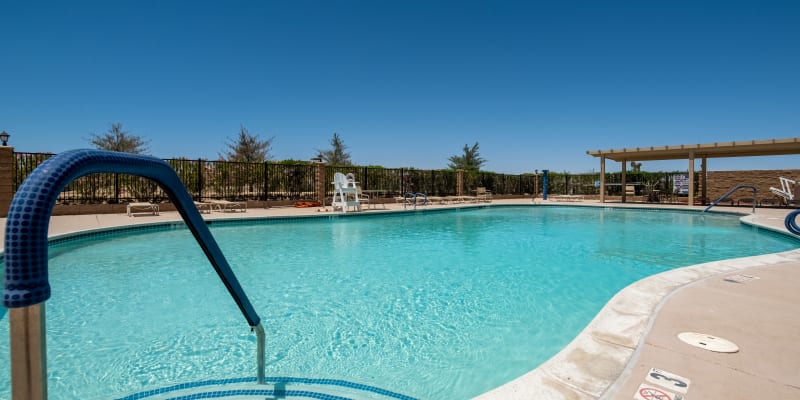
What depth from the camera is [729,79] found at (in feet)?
64.9

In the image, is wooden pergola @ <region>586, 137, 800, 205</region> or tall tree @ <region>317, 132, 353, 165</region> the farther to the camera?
tall tree @ <region>317, 132, 353, 165</region>

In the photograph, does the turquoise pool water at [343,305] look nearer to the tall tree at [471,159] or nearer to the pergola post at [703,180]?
the pergola post at [703,180]

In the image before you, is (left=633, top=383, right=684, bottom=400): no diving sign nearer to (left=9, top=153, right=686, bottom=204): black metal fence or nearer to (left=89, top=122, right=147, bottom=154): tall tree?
(left=9, top=153, right=686, bottom=204): black metal fence

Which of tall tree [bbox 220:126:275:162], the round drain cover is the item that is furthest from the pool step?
tall tree [bbox 220:126:275:162]

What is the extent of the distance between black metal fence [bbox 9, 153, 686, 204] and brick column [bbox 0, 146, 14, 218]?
25 cm

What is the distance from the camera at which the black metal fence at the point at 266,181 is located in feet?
40.1

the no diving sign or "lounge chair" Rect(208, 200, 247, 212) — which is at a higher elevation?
"lounge chair" Rect(208, 200, 247, 212)

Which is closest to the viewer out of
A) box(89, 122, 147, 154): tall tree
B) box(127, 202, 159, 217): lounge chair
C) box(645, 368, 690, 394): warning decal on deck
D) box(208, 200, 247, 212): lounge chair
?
box(645, 368, 690, 394): warning decal on deck

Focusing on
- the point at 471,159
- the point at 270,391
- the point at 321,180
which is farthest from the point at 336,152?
the point at 270,391

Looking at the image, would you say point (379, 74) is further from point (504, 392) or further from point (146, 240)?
point (504, 392)

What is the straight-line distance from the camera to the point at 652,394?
74.9 inches

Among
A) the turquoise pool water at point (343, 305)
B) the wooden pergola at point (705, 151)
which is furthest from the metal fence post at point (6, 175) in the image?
the wooden pergola at point (705, 151)

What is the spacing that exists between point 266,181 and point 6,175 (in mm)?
7474

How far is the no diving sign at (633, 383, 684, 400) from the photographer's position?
186cm
